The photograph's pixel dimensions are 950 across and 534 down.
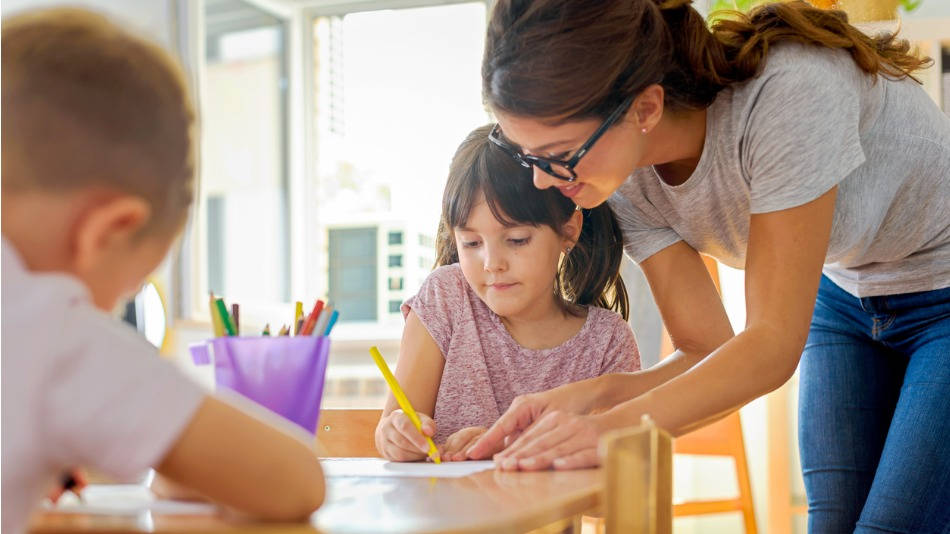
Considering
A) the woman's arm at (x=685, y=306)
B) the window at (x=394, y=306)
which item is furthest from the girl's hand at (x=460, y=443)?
the window at (x=394, y=306)

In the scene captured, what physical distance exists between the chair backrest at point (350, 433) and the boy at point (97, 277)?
2.60ft

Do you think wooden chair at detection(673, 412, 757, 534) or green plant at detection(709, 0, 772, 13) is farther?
wooden chair at detection(673, 412, 757, 534)

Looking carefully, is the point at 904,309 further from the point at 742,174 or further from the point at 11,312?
the point at 11,312

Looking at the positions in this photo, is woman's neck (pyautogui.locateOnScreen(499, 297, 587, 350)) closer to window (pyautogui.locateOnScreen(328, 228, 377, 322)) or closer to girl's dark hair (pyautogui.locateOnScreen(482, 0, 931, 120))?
girl's dark hair (pyautogui.locateOnScreen(482, 0, 931, 120))

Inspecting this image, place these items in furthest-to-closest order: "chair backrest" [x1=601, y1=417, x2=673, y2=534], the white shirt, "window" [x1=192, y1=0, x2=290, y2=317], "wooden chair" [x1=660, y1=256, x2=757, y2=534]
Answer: "window" [x1=192, y1=0, x2=290, y2=317], "wooden chair" [x1=660, y1=256, x2=757, y2=534], "chair backrest" [x1=601, y1=417, x2=673, y2=534], the white shirt

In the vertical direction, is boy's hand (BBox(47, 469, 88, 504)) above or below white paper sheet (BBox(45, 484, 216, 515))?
above

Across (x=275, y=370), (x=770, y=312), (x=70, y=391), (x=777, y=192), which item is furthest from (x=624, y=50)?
(x=70, y=391)

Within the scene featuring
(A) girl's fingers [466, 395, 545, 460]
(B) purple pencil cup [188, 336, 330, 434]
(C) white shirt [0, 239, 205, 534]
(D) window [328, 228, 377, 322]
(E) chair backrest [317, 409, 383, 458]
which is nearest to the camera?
(C) white shirt [0, 239, 205, 534]

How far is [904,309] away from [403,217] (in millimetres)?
2767

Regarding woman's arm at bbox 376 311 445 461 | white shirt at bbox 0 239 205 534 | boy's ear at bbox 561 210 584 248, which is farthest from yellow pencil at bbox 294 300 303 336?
boy's ear at bbox 561 210 584 248

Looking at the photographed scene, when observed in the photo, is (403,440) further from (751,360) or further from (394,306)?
(394,306)

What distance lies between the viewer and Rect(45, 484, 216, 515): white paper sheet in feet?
2.25

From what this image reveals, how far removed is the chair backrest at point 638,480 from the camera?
0.63m

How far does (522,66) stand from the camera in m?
1.12
